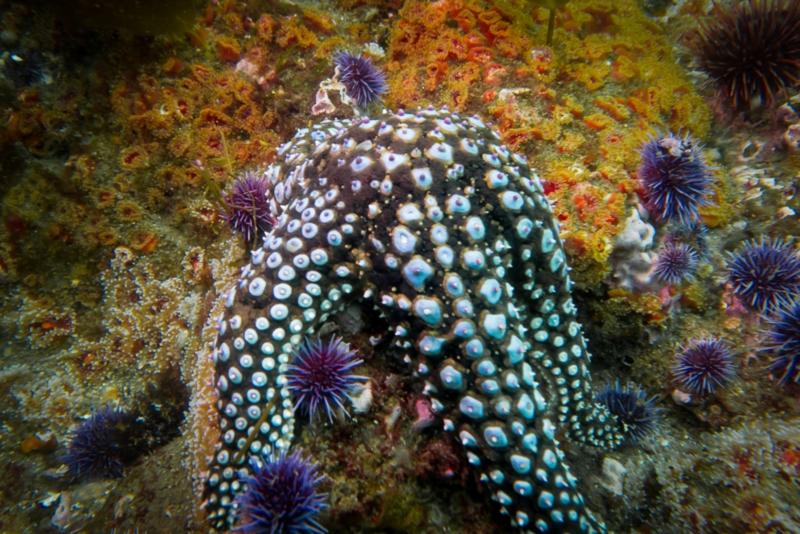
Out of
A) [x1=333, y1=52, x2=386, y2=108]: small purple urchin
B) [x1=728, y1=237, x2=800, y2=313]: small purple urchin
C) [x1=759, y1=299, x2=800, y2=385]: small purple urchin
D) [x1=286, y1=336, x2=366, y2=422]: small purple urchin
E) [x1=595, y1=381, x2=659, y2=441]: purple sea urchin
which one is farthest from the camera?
[x1=333, y1=52, x2=386, y2=108]: small purple urchin

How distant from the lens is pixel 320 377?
125 inches

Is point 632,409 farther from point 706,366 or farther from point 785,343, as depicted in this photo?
point 785,343

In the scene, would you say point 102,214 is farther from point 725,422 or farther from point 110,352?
point 725,422

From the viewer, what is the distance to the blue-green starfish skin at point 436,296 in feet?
9.55

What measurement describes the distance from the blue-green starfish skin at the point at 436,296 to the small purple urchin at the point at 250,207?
0.71 m

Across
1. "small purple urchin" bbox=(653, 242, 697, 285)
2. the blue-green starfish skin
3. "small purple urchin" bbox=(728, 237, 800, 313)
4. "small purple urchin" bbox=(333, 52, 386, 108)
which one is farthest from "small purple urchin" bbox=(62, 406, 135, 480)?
"small purple urchin" bbox=(728, 237, 800, 313)

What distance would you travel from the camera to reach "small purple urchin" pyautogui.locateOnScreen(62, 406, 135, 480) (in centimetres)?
422

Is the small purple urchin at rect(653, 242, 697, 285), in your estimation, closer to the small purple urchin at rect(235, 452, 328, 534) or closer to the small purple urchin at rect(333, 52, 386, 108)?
the small purple urchin at rect(333, 52, 386, 108)

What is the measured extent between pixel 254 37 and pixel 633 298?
515 centimetres

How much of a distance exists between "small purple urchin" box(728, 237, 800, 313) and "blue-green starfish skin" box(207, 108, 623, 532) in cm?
210

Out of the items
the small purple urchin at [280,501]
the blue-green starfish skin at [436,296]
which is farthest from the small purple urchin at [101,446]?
the small purple urchin at [280,501]

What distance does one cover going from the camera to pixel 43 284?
4543mm

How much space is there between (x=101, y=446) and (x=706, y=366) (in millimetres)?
6073

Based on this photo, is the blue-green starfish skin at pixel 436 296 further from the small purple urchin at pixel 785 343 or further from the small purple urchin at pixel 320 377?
the small purple urchin at pixel 785 343
